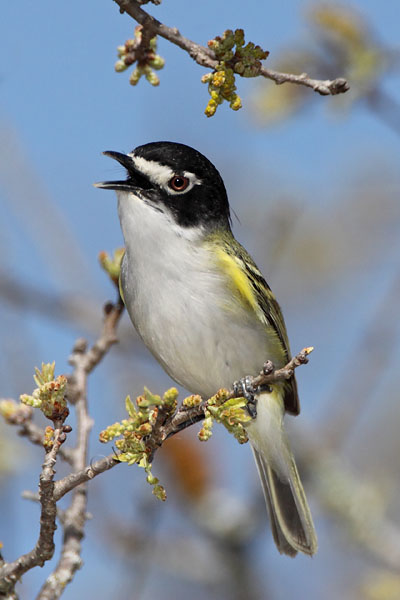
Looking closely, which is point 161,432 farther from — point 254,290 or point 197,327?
point 254,290

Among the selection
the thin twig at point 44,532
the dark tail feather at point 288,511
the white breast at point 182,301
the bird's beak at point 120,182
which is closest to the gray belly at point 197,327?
the white breast at point 182,301

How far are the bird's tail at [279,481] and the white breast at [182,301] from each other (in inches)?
26.9

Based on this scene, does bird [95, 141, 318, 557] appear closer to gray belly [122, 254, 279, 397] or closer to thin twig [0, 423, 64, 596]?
gray belly [122, 254, 279, 397]

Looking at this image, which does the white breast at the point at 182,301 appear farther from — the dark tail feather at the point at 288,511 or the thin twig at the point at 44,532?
the thin twig at the point at 44,532

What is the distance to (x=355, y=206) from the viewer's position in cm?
1102

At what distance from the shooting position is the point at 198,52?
3.59m

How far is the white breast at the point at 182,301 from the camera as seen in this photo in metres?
5.08

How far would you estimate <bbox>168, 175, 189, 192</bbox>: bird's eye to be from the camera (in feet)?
17.1

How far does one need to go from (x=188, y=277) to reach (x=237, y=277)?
36 centimetres

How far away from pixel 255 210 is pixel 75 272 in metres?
2.41

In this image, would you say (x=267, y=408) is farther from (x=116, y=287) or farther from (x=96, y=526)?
(x=96, y=526)

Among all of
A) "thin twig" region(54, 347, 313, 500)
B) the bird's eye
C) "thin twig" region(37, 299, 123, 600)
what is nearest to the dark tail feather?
"thin twig" region(37, 299, 123, 600)

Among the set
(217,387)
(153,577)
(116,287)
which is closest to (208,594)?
(153,577)

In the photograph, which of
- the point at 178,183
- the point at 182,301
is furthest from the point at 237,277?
the point at 178,183
